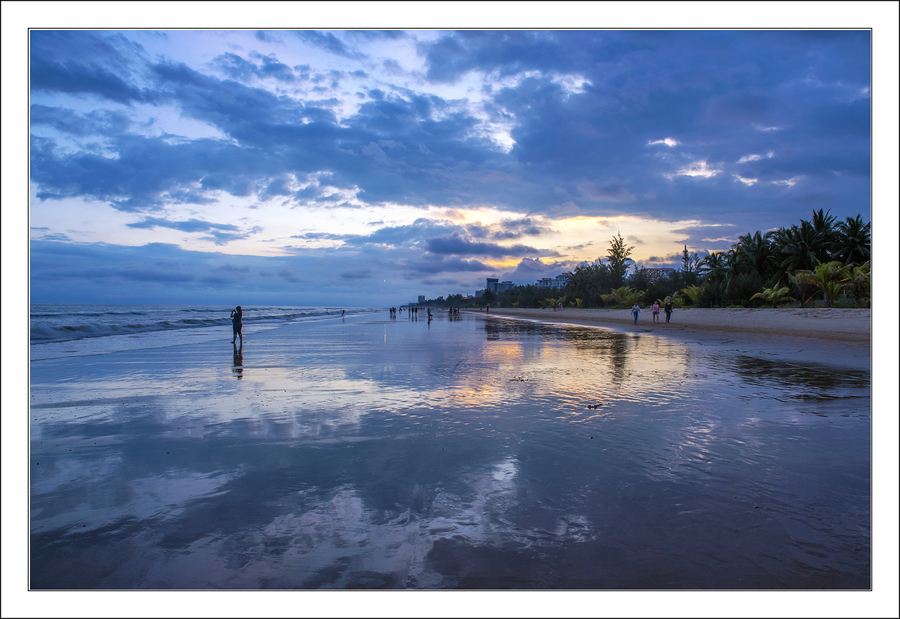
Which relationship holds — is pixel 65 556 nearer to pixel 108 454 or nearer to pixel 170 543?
pixel 170 543

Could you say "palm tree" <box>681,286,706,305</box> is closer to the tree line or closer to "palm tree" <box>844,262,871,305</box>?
the tree line

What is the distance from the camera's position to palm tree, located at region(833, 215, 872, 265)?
39.4 m

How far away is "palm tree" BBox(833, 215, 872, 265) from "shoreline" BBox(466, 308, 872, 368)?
16.3 metres

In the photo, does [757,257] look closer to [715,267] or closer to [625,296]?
[715,267]

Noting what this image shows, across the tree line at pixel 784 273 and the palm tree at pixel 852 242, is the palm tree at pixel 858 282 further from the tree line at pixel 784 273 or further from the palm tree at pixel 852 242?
the palm tree at pixel 852 242

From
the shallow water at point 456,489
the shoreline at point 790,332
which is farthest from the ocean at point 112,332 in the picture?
the shoreline at point 790,332

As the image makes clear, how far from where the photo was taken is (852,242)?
4034 cm

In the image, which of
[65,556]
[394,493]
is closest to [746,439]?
[394,493]

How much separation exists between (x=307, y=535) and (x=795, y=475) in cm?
425

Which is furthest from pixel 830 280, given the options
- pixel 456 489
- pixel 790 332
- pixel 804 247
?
pixel 456 489

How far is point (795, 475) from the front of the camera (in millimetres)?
3936

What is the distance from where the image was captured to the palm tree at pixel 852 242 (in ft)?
129

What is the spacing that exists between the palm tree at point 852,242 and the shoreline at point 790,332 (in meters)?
16.3

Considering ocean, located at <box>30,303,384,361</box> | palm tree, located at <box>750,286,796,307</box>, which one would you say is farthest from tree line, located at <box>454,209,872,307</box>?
ocean, located at <box>30,303,384,361</box>
